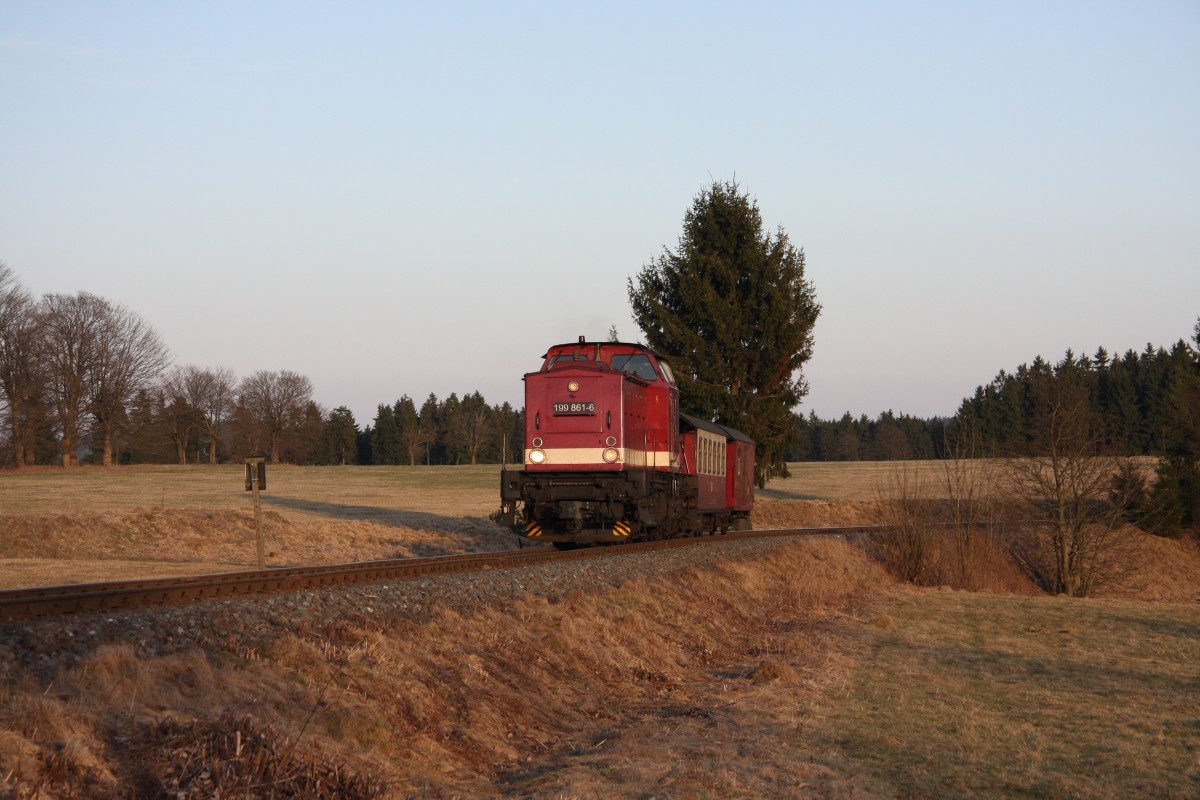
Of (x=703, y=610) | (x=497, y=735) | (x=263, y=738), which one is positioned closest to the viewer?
(x=263, y=738)

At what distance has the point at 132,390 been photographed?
6875cm

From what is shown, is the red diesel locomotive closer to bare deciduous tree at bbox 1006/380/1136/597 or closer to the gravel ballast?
the gravel ballast

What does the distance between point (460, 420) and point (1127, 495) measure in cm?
9958

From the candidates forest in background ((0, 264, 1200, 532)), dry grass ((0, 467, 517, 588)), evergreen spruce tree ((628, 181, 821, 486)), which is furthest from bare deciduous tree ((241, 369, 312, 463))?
evergreen spruce tree ((628, 181, 821, 486))

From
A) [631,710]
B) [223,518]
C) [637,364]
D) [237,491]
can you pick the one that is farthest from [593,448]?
[237,491]

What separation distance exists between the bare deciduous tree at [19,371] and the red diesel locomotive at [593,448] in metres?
46.8

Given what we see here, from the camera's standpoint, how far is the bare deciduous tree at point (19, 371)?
190 ft

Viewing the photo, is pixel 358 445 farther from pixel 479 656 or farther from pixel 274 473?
pixel 479 656

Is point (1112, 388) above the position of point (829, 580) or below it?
above

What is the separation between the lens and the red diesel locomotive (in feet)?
70.1

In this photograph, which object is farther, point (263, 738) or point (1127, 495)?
point (1127, 495)

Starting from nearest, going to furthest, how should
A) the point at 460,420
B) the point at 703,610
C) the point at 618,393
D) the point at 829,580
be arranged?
the point at 703,610
the point at 618,393
the point at 829,580
the point at 460,420

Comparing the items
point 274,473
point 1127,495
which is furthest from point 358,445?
point 1127,495

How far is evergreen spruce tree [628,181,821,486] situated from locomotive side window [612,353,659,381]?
1714 cm
